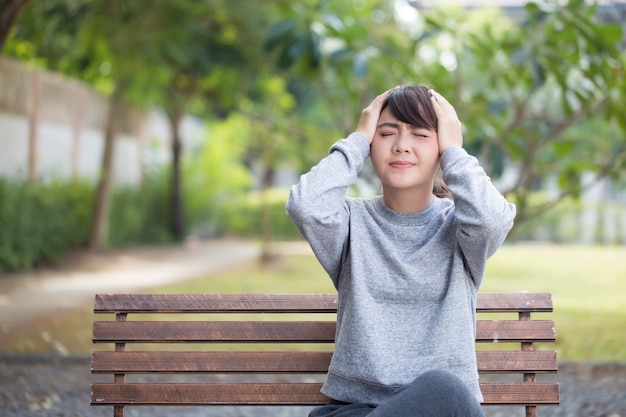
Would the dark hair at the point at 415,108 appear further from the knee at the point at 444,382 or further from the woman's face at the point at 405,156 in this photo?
the knee at the point at 444,382

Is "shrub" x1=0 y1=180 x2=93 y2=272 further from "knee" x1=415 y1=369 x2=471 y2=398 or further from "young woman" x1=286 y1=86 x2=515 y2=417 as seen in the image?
"knee" x1=415 y1=369 x2=471 y2=398

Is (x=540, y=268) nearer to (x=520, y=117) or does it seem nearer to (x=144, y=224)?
(x=144, y=224)

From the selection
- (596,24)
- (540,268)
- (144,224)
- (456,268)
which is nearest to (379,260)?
(456,268)

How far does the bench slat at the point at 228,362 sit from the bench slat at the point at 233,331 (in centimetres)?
5

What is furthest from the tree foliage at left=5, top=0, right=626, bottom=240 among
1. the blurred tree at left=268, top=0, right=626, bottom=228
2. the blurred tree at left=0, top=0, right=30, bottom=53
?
the blurred tree at left=0, top=0, right=30, bottom=53

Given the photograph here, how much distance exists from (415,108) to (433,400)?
831mm

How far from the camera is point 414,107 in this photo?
2.53m

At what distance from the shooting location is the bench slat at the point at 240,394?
2887 millimetres

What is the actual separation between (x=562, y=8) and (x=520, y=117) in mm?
1445

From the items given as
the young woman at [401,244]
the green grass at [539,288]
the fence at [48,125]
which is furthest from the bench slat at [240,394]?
the fence at [48,125]

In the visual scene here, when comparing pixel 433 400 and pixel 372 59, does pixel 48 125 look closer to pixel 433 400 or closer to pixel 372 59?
pixel 372 59

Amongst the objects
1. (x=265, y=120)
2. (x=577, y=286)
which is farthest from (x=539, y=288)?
(x=265, y=120)

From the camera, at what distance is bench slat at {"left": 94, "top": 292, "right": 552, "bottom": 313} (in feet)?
9.54

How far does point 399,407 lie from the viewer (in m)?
2.27
